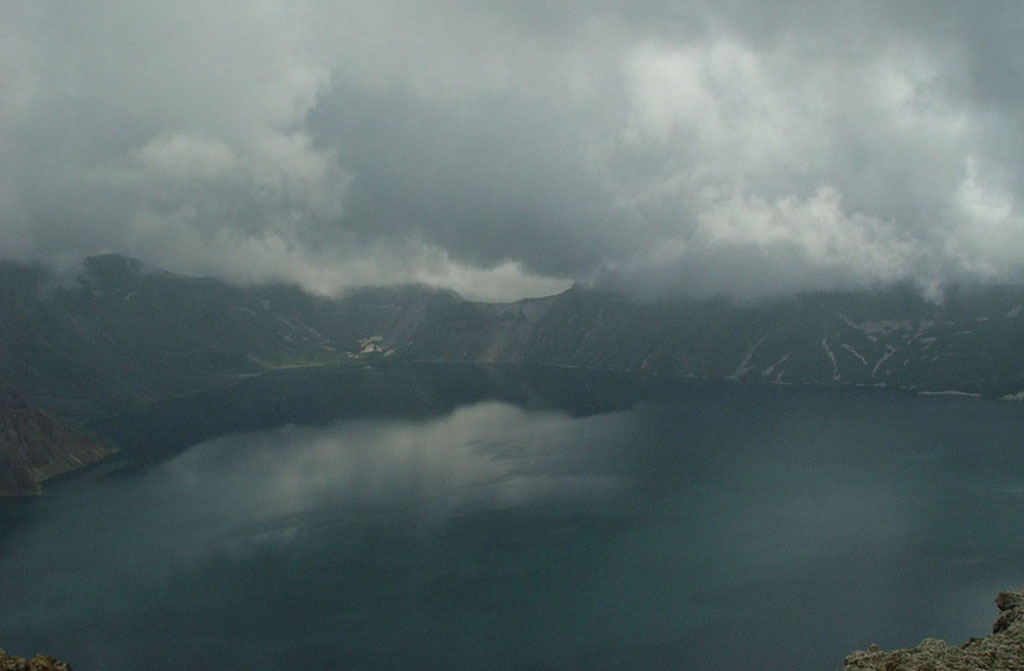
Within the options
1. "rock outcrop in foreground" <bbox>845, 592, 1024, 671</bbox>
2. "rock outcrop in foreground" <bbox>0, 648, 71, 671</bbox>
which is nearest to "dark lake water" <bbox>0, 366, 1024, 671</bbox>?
"rock outcrop in foreground" <bbox>845, 592, 1024, 671</bbox>

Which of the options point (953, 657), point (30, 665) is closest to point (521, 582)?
point (953, 657)

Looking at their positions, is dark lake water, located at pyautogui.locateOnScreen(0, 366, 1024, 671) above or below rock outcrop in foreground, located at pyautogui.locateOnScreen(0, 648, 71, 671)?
below

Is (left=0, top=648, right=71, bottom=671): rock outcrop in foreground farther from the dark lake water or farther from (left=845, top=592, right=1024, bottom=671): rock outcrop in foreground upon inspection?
the dark lake water

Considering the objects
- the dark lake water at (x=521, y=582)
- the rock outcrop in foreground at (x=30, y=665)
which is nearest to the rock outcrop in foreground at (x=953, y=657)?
the rock outcrop in foreground at (x=30, y=665)

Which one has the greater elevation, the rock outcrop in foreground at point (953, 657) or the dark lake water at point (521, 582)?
the rock outcrop in foreground at point (953, 657)

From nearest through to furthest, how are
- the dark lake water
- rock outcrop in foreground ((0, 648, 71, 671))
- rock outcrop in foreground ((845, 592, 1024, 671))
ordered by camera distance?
rock outcrop in foreground ((0, 648, 71, 671)) → rock outcrop in foreground ((845, 592, 1024, 671)) → the dark lake water

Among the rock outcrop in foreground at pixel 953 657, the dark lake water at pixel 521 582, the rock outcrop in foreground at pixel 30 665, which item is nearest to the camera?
the rock outcrop in foreground at pixel 30 665

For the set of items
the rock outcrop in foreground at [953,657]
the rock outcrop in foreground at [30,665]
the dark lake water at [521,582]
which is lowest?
the dark lake water at [521,582]

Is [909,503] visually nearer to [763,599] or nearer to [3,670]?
[763,599]

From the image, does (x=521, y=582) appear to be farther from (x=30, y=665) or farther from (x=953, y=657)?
(x=30, y=665)

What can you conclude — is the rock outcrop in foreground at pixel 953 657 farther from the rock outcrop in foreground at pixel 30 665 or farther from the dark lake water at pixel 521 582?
the dark lake water at pixel 521 582

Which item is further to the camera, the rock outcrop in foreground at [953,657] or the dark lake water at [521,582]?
the dark lake water at [521,582]

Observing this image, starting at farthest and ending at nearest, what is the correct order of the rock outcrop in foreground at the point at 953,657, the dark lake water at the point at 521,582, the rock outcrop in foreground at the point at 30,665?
the dark lake water at the point at 521,582
the rock outcrop in foreground at the point at 953,657
the rock outcrop in foreground at the point at 30,665
